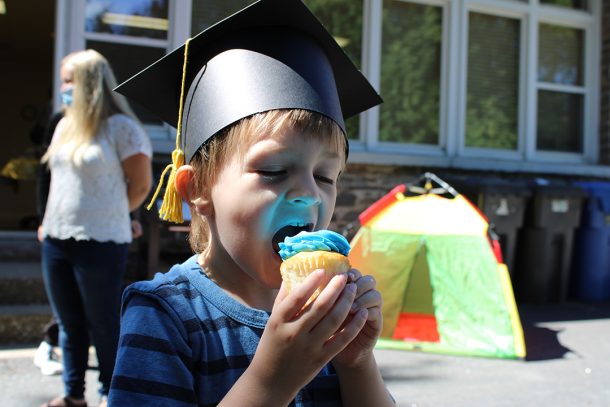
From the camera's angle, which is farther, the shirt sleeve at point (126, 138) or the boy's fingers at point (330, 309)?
the shirt sleeve at point (126, 138)

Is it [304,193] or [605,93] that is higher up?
[605,93]

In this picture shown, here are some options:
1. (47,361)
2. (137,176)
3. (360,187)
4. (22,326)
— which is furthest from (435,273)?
(22,326)

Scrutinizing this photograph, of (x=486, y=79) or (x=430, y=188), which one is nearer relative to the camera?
(x=430, y=188)

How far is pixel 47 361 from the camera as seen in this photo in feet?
12.7

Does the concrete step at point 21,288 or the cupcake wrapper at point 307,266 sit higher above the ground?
the cupcake wrapper at point 307,266

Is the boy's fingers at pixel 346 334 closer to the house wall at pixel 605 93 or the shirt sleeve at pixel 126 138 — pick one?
the shirt sleeve at pixel 126 138

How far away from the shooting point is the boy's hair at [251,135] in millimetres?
1130

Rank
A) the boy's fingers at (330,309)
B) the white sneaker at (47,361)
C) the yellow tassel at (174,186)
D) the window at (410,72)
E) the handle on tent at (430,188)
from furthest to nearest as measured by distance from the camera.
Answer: the window at (410,72) < the handle on tent at (430,188) < the white sneaker at (47,361) < the yellow tassel at (174,186) < the boy's fingers at (330,309)

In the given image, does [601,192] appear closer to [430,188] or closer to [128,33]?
[430,188]

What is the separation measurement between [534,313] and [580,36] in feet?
14.3

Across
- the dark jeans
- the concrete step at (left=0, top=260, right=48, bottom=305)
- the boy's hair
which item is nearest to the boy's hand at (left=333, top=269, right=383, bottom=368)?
the boy's hair

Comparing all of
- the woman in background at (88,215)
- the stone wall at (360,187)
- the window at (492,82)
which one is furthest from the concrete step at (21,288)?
the window at (492,82)

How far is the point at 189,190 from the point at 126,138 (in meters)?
1.95

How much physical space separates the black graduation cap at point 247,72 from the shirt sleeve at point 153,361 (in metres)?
0.37
